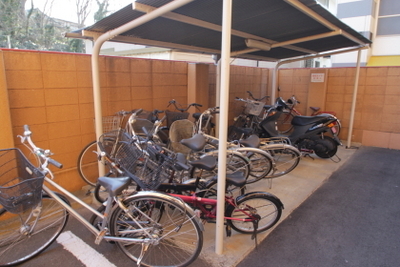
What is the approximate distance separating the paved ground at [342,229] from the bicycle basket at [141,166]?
1075 millimetres

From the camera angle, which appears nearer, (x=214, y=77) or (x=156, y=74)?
(x=156, y=74)

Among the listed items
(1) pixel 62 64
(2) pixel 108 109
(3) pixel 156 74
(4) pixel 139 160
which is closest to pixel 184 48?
(3) pixel 156 74

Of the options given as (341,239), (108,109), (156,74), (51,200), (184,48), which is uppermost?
(184,48)

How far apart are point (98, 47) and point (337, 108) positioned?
5.67 m

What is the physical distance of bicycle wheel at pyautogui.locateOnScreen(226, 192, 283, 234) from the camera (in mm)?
2545

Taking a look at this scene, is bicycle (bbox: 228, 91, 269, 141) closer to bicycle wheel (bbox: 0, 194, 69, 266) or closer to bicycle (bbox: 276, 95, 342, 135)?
bicycle (bbox: 276, 95, 342, 135)

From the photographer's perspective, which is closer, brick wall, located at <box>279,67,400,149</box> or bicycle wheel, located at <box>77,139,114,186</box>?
bicycle wheel, located at <box>77,139,114,186</box>

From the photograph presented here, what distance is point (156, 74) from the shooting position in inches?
177

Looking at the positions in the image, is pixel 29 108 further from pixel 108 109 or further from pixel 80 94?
pixel 108 109

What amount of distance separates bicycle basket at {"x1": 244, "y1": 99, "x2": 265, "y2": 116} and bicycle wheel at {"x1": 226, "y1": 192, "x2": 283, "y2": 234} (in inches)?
118

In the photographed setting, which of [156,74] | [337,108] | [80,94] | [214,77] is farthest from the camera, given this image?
[337,108]

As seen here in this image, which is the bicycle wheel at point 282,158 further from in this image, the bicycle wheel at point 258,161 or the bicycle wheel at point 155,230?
the bicycle wheel at point 155,230

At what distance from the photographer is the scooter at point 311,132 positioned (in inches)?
194

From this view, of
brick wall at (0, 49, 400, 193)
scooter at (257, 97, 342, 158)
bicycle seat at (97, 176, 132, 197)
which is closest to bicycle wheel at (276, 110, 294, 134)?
brick wall at (0, 49, 400, 193)
